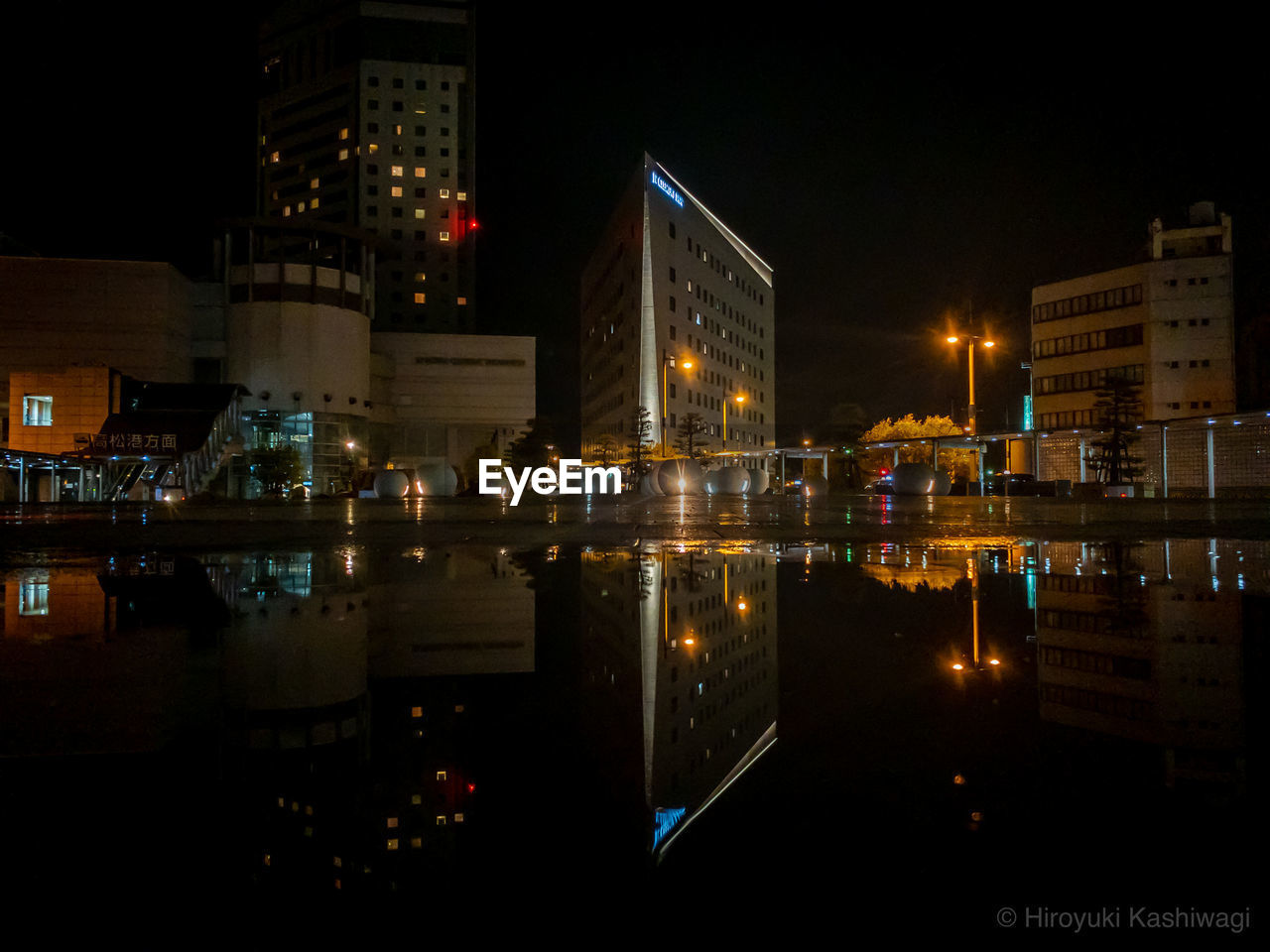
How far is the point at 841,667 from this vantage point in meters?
4.03

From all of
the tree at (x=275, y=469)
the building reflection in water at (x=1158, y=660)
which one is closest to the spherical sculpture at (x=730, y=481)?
the building reflection in water at (x=1158, y=660)

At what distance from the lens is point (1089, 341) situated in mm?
62750

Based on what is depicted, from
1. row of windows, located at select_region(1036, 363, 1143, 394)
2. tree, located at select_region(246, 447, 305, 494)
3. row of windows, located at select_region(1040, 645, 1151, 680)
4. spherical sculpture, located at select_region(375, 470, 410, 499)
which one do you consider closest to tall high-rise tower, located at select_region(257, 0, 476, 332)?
tree, located at select_region(246, 447, 305, 494)

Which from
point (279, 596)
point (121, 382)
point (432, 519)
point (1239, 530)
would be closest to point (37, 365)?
point (121, 382)

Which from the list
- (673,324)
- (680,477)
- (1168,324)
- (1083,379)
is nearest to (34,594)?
(680,477)

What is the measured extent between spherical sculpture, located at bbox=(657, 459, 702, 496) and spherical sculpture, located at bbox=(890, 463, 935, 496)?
9590 mm

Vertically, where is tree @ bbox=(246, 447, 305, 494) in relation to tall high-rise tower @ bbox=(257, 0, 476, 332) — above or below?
below

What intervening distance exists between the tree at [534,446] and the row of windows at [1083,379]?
42.4 metres

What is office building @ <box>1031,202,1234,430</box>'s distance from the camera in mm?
56562

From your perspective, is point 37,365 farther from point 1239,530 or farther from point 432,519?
point 1239,530

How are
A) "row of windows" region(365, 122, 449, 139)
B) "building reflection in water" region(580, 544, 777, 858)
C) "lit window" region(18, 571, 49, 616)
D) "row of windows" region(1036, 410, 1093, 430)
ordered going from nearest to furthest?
"building reflection in water" region(580, 544, 777, 858)
"lit window" region(18, 571, 49, 616)
"row of windows" region(1036, 410, 1093, 430)
"row of windows" region(365, 122, 449, 139)

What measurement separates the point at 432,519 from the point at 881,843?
16.4 meters

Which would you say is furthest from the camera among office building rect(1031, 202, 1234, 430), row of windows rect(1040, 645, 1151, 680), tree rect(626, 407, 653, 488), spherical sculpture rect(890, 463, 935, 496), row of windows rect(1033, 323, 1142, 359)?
row of windows rect(1033, 323, 1142, 359)

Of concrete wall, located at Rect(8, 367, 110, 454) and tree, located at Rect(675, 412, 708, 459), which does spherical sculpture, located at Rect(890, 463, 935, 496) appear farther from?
concrete wall, located at Rect(8, 367, 110, 454)
